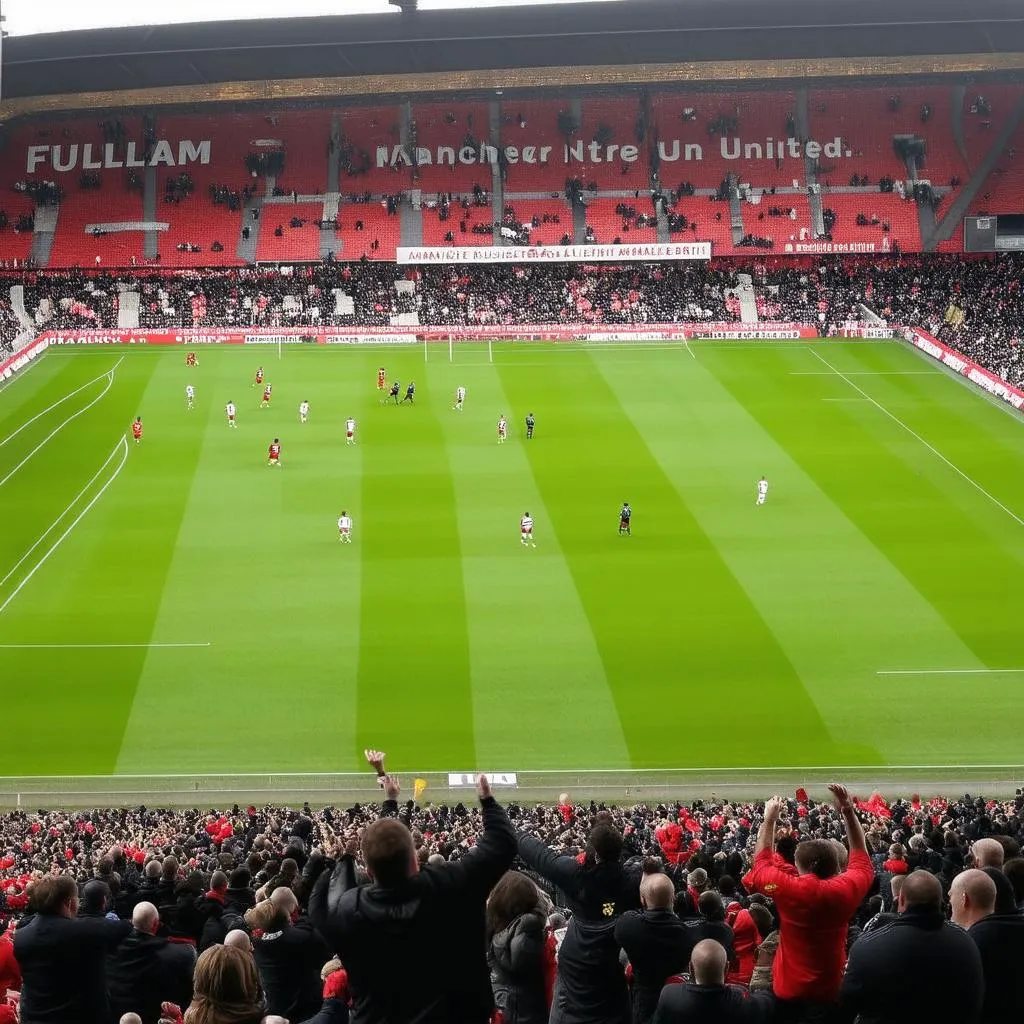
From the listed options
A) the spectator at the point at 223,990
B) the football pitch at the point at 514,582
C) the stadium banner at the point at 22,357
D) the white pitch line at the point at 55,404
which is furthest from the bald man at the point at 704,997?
the stadium banner at the point at 22,357

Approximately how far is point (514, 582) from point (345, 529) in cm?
582

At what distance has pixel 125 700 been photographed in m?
32.1

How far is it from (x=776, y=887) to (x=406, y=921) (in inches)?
91.1

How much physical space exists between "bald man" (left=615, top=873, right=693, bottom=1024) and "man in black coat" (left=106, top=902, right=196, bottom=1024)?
2.91 m

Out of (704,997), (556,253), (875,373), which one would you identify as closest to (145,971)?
(704,997)

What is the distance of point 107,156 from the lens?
303 feet

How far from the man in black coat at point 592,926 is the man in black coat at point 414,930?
1513 millimetres

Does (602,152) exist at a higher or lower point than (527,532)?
higher

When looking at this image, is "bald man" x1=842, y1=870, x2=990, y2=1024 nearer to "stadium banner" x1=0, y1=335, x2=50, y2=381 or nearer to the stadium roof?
"stadium banner" x1=0, y1=335, x2=50, y2=381

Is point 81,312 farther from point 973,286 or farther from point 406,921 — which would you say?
point 406,921

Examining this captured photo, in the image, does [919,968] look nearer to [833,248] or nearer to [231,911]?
[231,911]

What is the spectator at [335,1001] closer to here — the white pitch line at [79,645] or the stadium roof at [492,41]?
the white pitch line at [79,645]

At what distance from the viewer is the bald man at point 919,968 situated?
7.34 metres

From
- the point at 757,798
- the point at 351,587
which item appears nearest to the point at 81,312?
the point at 351,587
